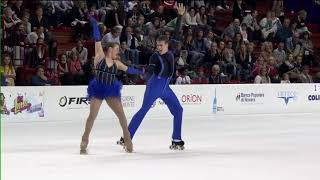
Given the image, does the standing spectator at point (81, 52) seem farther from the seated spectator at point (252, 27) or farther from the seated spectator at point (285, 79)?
the seated spectator at point (252, 27)

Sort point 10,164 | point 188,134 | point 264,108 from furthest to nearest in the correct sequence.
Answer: point 264,108 → point 188,134 → point 10,164

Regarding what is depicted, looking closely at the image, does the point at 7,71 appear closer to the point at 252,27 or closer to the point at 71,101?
the point at 71,101

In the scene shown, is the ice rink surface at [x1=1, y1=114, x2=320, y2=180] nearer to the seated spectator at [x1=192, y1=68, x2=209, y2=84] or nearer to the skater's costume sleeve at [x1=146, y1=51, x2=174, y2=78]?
the skater's costume sleeve at [x1=146, y1=51, x2=174, y2=78]

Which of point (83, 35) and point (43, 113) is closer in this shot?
point (43, 113)

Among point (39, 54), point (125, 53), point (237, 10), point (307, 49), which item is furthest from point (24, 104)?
point (307, 49)

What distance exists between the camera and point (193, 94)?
1608 cm

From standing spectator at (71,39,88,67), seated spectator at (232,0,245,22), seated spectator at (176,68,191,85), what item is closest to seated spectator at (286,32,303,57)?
seated spectator at (232,0,245,22)

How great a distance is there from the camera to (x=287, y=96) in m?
17.5

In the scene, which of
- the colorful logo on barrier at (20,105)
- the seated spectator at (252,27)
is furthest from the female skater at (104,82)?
the seated spectator at (252,27)

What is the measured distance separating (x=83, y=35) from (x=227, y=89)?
13.6 feet

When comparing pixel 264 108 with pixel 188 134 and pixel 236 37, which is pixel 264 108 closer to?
pixel 236 37

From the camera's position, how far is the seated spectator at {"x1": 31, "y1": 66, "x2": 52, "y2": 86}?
48.4ft

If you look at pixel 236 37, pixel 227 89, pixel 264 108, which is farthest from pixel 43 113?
pixel 236 37

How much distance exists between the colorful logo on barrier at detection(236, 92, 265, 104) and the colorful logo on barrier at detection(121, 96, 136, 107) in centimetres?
306
